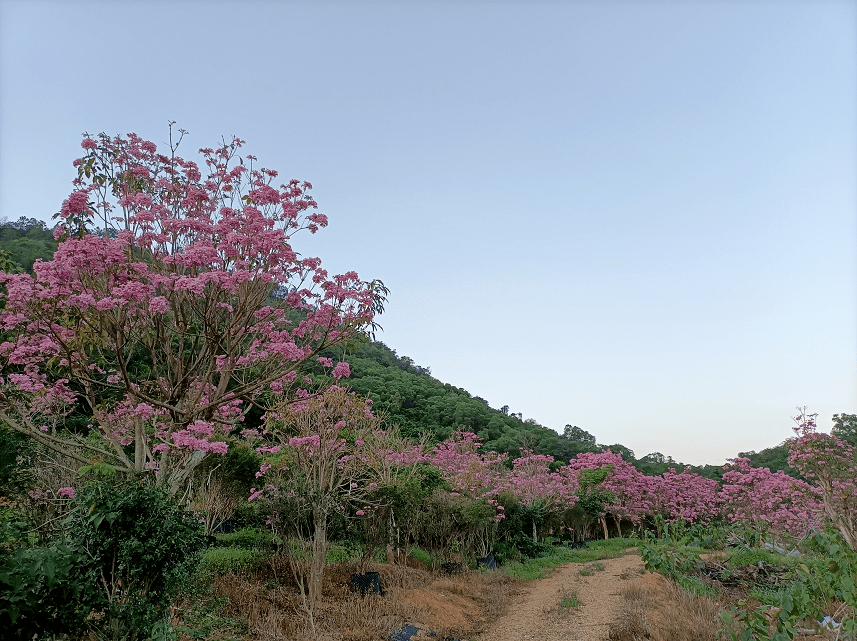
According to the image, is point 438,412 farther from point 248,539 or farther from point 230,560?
point 230,560

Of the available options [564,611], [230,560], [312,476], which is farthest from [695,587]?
[230,560]

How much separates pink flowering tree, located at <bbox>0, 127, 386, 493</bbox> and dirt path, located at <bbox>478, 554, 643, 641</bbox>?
208 inches

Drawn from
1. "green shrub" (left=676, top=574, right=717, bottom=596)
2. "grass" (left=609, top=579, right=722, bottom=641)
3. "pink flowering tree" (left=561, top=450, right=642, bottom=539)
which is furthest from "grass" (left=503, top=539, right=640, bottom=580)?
"grass" (left=609, top=579, right=722, bottom=641)

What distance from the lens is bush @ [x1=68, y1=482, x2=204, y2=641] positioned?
3.90 meters

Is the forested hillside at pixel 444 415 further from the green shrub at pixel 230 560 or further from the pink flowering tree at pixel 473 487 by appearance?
the green shrub at pixel 230 560

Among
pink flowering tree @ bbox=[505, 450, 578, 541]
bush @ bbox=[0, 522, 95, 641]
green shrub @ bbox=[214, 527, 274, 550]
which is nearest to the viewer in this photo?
bush @ bbox=[0, 522, 95, 641]

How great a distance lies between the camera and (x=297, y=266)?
6871 millimetres

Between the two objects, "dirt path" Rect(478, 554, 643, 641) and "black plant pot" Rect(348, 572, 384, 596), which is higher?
"black plant pot" Rect(348, 572, 384, 596)

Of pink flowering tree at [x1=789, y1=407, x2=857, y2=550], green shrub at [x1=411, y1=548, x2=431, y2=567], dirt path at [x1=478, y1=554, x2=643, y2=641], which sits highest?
pink flowering tree at [x1=789, y1=407, x2=857, y2=550]

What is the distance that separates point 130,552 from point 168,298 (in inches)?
127

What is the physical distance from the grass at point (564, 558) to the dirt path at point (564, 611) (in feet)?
3.11

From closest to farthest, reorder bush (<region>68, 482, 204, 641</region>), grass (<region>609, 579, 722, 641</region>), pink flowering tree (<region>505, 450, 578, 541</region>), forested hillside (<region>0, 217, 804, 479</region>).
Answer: bush (<region>68, 482, 204, 641</region>), grass (<region>609, 579, 722, 641</region>), pink flowering tree (<region>505, 450, 578, 541</region>), forested hillside (<region>0, 217, 804, 479</region>)

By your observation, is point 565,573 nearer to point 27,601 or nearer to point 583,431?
point 27,601

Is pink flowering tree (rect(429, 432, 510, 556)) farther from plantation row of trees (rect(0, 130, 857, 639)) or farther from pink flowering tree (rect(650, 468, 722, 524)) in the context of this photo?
pink flowering tree (rect(650, 468, 722, 524))
